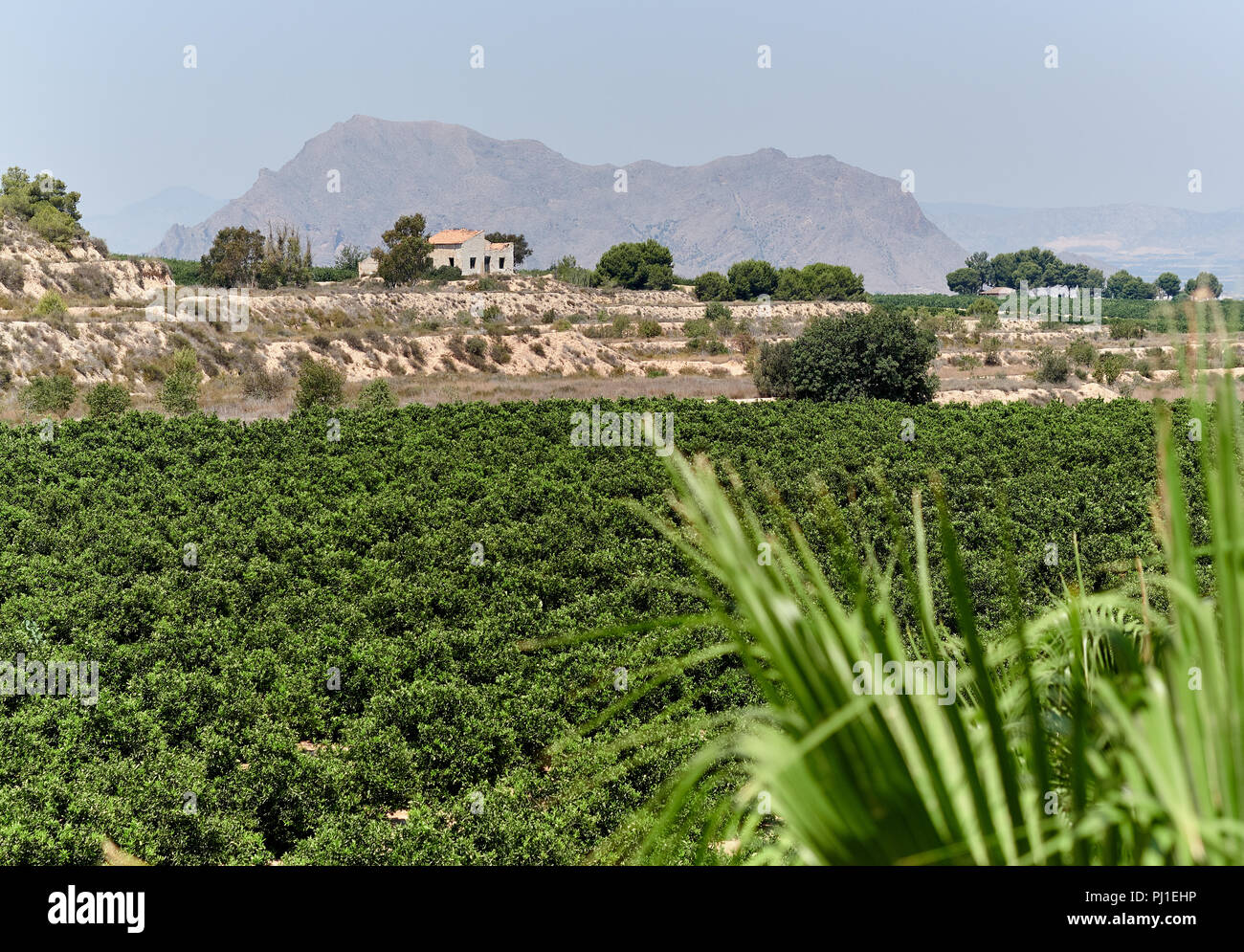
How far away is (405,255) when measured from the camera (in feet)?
252

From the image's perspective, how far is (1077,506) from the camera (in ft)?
54.1

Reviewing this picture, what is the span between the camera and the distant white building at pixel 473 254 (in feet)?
319

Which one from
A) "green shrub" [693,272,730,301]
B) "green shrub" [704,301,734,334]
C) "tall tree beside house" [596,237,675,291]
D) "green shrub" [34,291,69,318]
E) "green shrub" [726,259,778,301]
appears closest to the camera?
"green shrub" [34,291,69,318]

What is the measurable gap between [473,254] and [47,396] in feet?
240

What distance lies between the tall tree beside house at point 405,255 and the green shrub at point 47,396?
47.2 m

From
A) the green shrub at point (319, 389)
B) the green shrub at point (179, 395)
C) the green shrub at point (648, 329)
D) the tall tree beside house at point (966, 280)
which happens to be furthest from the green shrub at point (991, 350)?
the tall tree beside house at point (966, 280)

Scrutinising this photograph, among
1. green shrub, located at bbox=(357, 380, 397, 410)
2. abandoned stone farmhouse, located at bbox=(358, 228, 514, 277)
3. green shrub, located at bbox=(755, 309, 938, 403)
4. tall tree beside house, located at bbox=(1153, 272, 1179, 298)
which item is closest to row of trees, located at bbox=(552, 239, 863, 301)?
abandoned stone farmhouse, located at bbox=(358, 228, 514, 277)

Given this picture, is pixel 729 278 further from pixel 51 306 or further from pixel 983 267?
pixel 983 267

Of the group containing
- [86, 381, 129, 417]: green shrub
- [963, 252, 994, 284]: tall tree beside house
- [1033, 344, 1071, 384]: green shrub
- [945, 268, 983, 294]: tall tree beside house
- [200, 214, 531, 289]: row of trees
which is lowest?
[86, 381, 129, 417]: green shrub

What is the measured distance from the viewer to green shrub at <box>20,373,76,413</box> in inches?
1088

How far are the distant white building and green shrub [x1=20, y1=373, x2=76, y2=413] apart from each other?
224ft

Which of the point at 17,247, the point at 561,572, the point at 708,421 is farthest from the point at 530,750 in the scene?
the point at 17,247

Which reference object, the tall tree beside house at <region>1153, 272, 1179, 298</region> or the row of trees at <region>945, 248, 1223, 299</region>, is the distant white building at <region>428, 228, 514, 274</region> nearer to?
the row of trees at <region>945, 248, 1223, 299</region>
